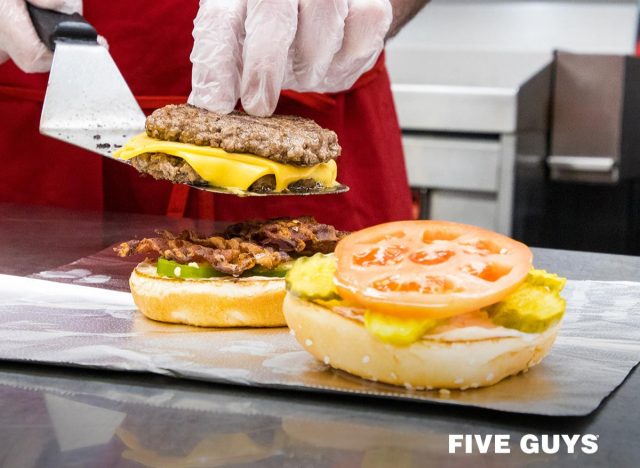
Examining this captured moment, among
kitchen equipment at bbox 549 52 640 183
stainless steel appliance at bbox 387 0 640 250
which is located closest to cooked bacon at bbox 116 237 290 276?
stainless steel appliance at bbox 387 0 640 250

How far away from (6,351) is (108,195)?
1.22 meters

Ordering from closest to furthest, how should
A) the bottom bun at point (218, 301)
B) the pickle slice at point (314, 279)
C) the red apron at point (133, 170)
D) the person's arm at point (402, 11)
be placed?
the pickle slice at point (314, 279)
the bottom bun at point (218, 301)
the red apron at point (133, 170)
the person's arm at point (402, 11)

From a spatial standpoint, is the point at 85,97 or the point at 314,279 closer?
the point at 314,279

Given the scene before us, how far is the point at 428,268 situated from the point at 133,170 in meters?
1.39

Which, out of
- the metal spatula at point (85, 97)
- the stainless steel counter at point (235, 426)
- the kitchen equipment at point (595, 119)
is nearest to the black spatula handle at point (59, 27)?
the metal spatula at point (85, 97)

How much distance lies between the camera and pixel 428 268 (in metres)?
1.26

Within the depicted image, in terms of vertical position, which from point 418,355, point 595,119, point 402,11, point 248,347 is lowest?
point 595,119

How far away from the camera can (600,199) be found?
3.94m

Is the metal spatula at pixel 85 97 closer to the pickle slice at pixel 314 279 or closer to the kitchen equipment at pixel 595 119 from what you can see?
the pickle slice at pixel 314 279

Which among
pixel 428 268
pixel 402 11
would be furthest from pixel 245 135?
pixel 402 11

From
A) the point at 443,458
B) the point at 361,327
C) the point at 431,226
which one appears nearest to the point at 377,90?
the point at 431,226

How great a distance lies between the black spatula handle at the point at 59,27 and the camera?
2.01 metres

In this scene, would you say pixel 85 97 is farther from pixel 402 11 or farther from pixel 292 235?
pixel 402 11

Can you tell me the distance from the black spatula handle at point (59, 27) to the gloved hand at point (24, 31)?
1 centimetres
